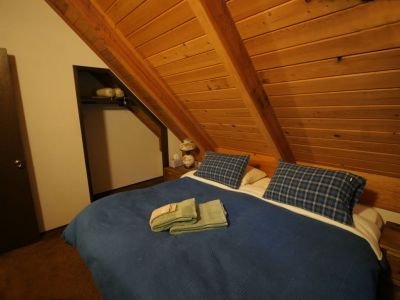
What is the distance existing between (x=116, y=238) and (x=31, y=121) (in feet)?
5.51

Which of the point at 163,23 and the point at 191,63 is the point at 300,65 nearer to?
the point at 191,63

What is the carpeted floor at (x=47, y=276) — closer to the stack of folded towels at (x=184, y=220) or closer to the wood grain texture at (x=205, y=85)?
the stack of folded towels at (x=184, y=220)

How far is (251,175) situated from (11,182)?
94.1 inches

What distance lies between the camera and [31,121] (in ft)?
6.80

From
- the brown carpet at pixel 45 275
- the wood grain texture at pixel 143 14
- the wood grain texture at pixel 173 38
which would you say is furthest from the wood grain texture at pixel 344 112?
the brown carpet at pixel 45 275

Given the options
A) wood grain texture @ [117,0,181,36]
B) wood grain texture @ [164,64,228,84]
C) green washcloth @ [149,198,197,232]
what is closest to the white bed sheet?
green washcloth @ [149,198,197,232]

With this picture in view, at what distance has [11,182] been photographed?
1956mm

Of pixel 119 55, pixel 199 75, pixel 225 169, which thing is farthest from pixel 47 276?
pixel 199 75

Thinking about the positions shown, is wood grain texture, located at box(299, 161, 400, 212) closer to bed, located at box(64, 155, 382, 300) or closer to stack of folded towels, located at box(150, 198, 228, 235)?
bed, located at box(64, 155, 382, 300)

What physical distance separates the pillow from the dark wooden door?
2212 mm

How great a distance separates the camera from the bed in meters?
0.92

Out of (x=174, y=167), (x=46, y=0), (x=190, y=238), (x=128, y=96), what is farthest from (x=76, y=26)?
(x=190, y=238)

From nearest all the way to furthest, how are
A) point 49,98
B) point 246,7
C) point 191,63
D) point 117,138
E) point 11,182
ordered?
point 246,7 < point 191,63 < point 11,182 < point 49,98 < point 117,138

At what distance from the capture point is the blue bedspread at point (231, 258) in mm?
914
